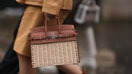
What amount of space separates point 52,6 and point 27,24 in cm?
36

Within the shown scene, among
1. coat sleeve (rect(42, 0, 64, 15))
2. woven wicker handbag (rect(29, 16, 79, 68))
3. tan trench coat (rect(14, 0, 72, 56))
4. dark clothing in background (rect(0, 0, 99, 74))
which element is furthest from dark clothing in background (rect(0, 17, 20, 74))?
coat sleeve (rect(42, 0, 64, 15))

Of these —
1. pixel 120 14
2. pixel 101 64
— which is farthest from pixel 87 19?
pixel 120 14

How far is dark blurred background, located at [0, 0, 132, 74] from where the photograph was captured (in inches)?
306

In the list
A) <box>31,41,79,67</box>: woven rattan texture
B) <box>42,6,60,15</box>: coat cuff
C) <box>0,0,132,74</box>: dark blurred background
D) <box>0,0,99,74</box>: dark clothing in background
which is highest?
<box>42,6,60,15</box>: coat cuff

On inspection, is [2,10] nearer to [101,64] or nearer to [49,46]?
[101,64]

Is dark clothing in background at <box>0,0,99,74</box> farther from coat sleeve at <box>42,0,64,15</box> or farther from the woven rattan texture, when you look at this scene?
coat sleeve at <box>42,0,64,15</box>

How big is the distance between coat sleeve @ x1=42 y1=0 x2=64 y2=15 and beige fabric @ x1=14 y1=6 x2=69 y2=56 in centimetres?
16

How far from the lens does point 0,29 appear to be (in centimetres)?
974

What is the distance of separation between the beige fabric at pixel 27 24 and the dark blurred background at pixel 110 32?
101 inches

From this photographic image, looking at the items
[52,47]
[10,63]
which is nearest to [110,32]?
[10,63]

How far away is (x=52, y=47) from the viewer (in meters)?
4.67

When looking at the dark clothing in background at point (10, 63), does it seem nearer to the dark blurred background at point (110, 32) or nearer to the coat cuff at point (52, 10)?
the coat cuff at point (52, 10)

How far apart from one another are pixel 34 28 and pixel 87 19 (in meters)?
3.11

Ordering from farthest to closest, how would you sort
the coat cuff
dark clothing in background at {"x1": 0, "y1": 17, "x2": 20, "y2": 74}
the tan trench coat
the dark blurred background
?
the dark blurred background
dark clothing in background at {"x1": 0, "y1": 17, "x2": 20, "y2": 74}
the tan trench coat
the coat cuff
